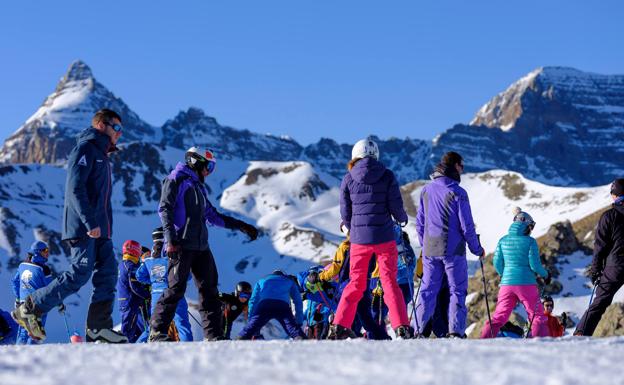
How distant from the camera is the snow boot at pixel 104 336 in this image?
6.81 meters

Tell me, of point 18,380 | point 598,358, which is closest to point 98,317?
point 18,380

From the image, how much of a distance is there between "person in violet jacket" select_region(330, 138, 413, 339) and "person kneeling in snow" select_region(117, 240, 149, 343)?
12.7 feet

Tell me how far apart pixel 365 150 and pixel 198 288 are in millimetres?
2327

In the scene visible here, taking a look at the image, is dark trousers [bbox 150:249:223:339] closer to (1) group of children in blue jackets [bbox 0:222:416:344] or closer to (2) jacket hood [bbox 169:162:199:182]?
(2) jacket hood [bbox 169:162:199:182]

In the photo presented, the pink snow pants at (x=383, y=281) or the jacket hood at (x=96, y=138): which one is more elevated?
the jacket hood at (x=96, y=138)

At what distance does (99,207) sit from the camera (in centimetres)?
702

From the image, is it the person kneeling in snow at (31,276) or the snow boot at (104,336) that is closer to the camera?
the snow boot at (104,336)

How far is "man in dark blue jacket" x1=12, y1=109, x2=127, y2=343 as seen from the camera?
682cm

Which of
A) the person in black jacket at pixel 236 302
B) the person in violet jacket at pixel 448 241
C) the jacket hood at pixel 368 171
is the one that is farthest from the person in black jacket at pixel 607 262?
the person in black jacket at pixel 236 302

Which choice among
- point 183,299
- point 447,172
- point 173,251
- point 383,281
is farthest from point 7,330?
point 447,172

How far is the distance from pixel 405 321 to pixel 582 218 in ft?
307

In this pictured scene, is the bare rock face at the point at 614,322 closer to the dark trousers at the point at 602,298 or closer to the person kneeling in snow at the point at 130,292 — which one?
the dark trousers at the point at 602,298

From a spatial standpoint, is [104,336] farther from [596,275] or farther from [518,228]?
[596,275]

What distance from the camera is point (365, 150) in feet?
25.0
